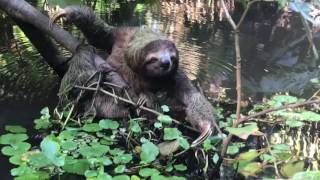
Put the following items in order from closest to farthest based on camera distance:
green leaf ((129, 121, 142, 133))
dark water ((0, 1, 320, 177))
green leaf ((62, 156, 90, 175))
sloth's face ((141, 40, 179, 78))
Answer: green leaf ((62, 156, 90, 175)) → green leaf ((129, 121, 142, 133)) → sloth's face ((141, 40, 179, 78)) → dark water ((0, 1, 320, 177))

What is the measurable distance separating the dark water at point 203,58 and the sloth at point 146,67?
0.43 metres

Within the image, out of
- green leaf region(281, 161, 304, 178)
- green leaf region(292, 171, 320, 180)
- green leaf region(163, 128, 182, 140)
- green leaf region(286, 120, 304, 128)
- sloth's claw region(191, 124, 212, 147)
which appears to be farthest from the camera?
green leaf region(286, 120, 304, 128)

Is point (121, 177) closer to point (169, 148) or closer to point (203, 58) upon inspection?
point (169, 148)

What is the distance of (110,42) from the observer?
13.1ft

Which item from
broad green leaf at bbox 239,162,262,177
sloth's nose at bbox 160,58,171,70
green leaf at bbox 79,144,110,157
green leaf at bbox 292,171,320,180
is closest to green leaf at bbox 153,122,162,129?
green leaf at bbox 79,144,110,157

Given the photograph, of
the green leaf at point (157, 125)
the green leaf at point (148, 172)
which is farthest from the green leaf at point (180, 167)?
the green leaf at point (157, 125)

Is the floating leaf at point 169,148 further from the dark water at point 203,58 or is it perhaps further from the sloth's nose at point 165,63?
the dark water at point 203,58

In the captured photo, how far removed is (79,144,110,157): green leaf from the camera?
278 centimetres

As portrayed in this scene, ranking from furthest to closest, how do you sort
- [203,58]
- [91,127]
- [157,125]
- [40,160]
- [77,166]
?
[203,58] < [91,127] < [157,125] < [77,166] < [40,160]

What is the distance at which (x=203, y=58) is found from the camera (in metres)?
4.78

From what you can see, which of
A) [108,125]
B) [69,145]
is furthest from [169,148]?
[69,145]

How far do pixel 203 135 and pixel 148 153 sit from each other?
485 mm

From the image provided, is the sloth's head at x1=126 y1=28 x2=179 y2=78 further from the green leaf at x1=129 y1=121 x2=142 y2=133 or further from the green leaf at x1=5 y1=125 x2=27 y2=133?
the green leaf at x1=5 y1=125 x2=27 y2=133

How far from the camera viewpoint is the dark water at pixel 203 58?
3904 millimetres
